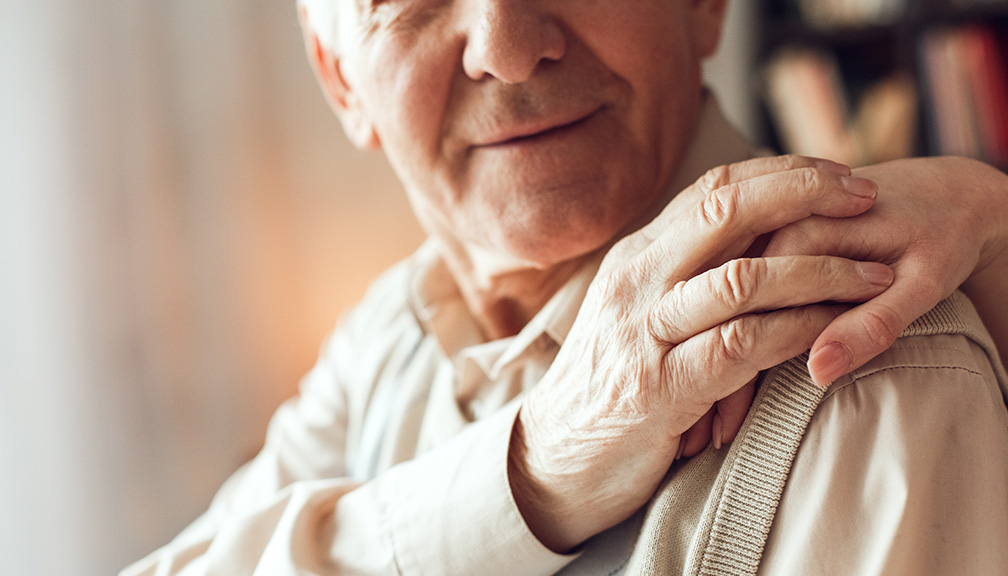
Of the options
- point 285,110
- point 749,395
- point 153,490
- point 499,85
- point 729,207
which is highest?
point 285,110

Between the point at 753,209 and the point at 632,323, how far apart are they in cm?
12

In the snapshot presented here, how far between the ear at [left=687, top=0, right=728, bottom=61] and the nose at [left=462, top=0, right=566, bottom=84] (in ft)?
0.81

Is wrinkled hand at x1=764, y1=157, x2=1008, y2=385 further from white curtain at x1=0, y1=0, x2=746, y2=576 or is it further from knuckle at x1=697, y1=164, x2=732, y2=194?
white curtain at x1=0, y1=0, x2=746, y2=576

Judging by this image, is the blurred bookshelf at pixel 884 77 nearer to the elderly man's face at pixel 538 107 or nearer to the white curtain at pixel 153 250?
the white curtain at pixel 153 250

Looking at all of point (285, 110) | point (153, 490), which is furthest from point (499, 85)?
point (285, 110)

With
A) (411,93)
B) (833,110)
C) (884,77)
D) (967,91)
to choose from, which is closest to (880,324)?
(411,93)

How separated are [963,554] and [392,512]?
480 millimetres

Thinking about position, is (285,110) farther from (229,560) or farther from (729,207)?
(729,207)

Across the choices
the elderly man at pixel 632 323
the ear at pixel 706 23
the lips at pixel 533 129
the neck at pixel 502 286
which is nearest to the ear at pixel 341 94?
the elderly man at pixel 632 323

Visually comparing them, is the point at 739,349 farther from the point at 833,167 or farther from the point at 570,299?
the point at 570,299

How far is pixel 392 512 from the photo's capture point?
0.78 meters

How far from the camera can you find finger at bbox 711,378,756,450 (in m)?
0.60

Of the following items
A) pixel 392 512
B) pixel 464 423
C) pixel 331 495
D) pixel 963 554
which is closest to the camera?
pixel 963 554

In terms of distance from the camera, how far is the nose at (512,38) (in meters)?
0.80
